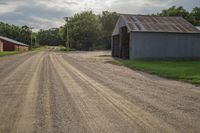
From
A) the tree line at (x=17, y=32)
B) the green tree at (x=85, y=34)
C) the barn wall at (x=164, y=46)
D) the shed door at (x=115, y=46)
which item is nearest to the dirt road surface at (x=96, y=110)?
the barn wall at (x=164, y=46)

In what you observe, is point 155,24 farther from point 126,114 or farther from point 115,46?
point 126,114

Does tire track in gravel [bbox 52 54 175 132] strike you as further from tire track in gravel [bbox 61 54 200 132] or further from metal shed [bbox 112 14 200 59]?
metal shed [bbox 112 14 200 59]

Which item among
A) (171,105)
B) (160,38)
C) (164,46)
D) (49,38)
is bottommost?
(171,105)

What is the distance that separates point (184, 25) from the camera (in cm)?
3994

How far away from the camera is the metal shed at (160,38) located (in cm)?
3628

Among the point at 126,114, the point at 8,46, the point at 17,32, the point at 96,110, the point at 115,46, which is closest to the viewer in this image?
the point at 126,114

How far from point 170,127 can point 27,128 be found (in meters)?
2.84

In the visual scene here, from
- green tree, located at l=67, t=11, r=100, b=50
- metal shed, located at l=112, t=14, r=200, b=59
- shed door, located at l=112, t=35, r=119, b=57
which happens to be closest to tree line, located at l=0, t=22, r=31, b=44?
green tree, located at l=67, t=11, r=100, b=50

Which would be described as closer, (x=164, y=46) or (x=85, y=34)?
(x=164, y=46)

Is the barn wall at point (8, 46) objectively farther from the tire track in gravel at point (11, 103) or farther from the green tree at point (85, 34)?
the tire track in gravel at point (11, 103)

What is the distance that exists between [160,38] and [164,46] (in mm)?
1076

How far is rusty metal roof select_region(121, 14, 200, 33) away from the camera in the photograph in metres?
37.1

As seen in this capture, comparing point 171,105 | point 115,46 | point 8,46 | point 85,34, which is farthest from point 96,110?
point 8,46

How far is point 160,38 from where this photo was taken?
37125 millimetres
